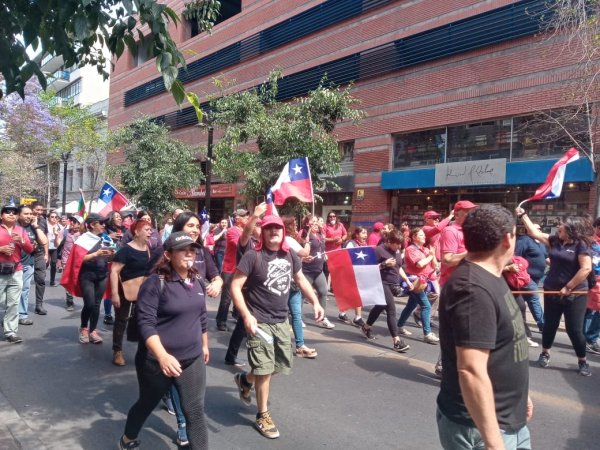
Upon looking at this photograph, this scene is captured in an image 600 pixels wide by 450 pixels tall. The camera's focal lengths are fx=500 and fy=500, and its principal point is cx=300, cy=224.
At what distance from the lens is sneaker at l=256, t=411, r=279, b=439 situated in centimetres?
397

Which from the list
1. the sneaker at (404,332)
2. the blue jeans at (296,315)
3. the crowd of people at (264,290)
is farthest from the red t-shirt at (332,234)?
the blue jeans at (296,315)

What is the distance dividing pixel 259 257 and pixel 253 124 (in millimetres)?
9961

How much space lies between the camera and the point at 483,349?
196 centimetres

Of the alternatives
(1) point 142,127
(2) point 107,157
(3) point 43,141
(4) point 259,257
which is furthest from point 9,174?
(4) point 259,257

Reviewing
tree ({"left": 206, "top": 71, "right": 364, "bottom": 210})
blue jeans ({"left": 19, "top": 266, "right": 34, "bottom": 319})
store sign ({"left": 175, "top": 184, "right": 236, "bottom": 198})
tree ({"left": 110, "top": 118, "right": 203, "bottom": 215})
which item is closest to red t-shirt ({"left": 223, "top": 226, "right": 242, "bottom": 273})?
blue jeans ({"left": 19, "top": 266, "right": 34, "bottom": 319})

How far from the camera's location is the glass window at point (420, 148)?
53.0 ft

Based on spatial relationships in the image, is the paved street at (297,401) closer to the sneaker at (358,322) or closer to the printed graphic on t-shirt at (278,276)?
the sneaker at (358,322)

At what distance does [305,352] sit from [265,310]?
2.25m

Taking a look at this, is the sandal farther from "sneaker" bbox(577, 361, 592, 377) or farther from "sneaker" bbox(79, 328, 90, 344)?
"sneaker" bbox(577, 361, 592, 377)

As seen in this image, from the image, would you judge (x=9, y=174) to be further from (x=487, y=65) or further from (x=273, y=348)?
(x=273, y=348)

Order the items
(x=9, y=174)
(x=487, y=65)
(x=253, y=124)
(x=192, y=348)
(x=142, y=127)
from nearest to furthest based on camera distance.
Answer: (x=192, y=348) < (x=253, y=124) < (x=487, y=65) < (x=142, y=127) < (x=9, y=174)

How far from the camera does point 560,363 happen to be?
20.5ft

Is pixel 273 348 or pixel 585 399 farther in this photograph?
pixel 585 399

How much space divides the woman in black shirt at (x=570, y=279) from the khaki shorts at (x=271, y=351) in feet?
10.2
